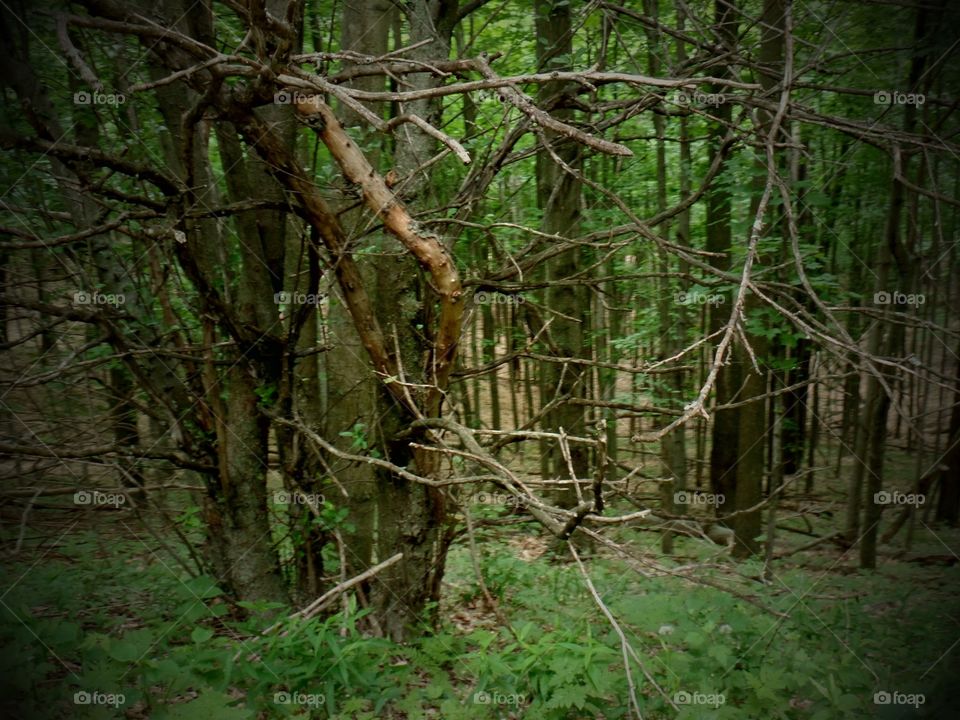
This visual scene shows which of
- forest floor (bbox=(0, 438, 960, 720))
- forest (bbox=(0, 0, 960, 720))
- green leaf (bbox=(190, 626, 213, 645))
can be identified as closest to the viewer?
forest floor (bbox=(0, 438, 960, 720))

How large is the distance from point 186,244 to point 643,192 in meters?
7.69

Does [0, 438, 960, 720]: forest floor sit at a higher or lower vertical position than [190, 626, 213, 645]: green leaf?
→ lower

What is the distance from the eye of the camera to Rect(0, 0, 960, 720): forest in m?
3.02

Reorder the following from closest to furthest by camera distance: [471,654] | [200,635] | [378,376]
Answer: [200,635] < [471,654] < [378,376]

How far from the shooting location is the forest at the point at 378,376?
3.02m

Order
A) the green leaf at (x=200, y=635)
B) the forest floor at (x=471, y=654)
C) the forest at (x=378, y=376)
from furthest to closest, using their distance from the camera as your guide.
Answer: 1. the green leaf at (x=200, y=635)
2. the forest at (x=378, y=376)
3. the forest floor at (x=471, y=654)

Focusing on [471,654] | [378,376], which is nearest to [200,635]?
[471,654]

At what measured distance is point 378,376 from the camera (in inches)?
168

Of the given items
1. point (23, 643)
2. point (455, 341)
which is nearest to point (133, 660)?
point (23, 643)

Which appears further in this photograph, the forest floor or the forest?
the forest

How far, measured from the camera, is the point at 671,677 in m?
3.45

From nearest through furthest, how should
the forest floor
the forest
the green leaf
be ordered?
the forest floor → the forest → the green leaf

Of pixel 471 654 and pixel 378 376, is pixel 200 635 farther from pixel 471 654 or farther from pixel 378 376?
pixel 378 376

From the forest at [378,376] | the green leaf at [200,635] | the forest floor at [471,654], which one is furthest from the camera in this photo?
the green leaf at [200,635]
